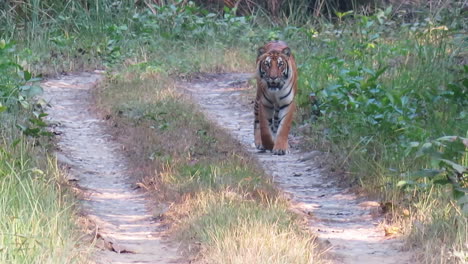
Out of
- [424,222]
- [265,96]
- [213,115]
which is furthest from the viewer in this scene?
[213,115]

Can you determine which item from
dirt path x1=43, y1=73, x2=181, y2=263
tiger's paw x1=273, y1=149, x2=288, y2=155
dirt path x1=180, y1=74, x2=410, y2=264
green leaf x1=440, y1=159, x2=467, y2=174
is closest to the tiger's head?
tiger's paw x1=273, y1=149, x2=288, y2=155

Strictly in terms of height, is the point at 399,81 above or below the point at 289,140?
above

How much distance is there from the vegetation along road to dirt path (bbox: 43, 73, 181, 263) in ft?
0.08

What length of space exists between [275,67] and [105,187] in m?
2.41

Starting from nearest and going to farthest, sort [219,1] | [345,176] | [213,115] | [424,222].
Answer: [424,222] < [345,176] < [213,115] < [219,1]

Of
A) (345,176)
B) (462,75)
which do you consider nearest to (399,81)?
(462,75)

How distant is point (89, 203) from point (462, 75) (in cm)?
419

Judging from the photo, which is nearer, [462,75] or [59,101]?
[462,75]

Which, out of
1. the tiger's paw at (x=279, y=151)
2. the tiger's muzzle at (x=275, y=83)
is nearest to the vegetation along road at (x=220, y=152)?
the tiger's paw at (x=279, y=151)

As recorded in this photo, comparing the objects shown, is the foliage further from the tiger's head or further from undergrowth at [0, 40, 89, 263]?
the tiger's head

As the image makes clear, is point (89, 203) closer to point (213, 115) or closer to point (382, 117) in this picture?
point (382, 117)

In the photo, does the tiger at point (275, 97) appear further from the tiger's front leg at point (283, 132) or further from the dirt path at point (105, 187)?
the dirt path at point (105, 187)

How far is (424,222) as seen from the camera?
583 centimetres

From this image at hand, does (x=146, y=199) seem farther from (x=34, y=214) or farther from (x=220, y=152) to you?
(x=34, y=214)
